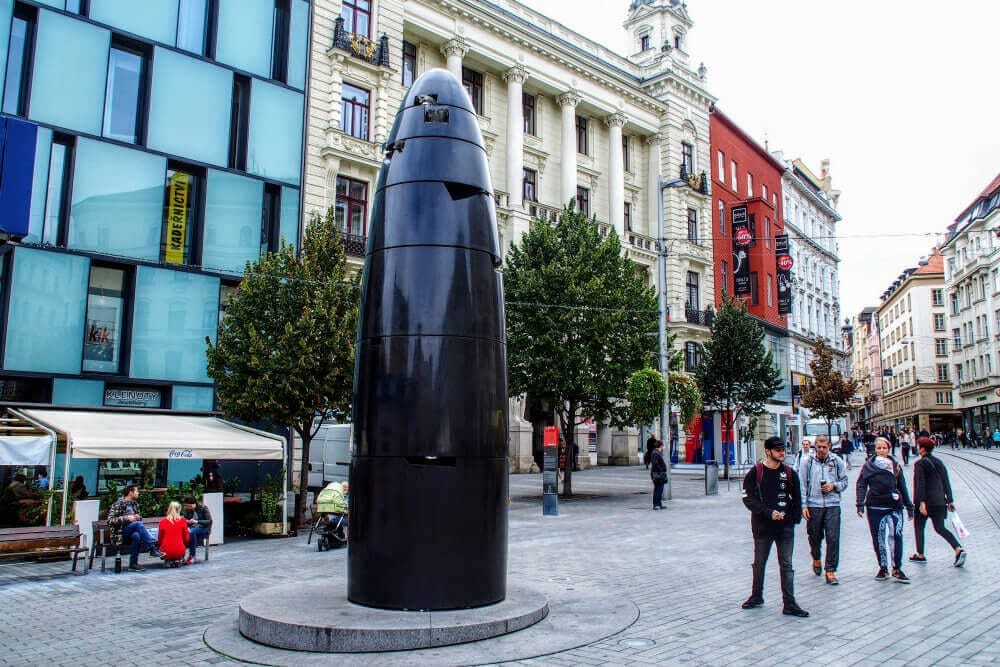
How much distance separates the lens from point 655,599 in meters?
9.15

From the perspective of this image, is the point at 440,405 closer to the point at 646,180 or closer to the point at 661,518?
the point at 661,518

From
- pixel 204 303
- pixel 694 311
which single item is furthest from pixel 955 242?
pixel 204 303

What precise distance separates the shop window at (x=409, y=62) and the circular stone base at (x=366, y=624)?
2960 centimetres

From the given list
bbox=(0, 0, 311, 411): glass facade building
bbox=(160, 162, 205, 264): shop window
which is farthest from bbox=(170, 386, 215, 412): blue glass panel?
bbox=(160, 162, 205, 264): shop window

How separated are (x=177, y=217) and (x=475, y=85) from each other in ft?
56.2

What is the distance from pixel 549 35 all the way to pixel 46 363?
2723cm

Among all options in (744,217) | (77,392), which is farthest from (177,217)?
(744,217)

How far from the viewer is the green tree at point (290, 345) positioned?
17.6 m

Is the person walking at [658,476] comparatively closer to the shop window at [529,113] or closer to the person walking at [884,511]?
the person walking at [884,511]

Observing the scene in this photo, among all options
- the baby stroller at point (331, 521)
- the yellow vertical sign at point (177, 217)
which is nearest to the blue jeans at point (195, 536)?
the baby stroller at point (331, 521)

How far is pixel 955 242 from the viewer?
75.2 m

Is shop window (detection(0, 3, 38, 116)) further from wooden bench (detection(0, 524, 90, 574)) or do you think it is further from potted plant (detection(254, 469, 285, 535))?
wooden bench (detection(0, 524, 90, 574))

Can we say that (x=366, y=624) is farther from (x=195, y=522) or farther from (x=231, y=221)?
(x=231, y=221)

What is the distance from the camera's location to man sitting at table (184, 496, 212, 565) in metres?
13.8
